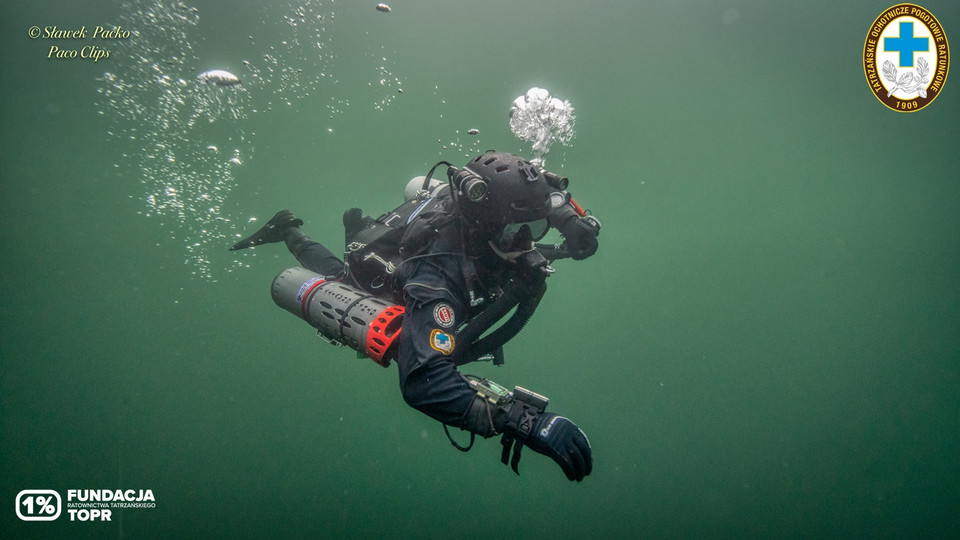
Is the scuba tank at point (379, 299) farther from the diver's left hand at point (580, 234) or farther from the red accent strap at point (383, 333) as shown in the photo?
the diver's left hand at point (580, 234)

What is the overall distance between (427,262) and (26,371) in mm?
24826

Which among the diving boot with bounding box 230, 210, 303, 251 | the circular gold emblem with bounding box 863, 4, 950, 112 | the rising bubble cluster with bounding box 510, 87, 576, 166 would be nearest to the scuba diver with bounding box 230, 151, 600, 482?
the diving boot with bounding box 230, 210, 303, 251

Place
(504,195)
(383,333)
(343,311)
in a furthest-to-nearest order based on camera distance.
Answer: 1. (343,311)
2. (383,333)
3. (504,195)

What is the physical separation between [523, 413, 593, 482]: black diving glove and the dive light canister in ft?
3.57

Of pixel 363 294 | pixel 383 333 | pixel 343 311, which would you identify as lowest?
pixel 383 333

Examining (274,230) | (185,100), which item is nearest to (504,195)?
(274,230)

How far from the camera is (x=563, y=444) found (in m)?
2.04

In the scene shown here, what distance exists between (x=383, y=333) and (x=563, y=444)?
131 centimetres

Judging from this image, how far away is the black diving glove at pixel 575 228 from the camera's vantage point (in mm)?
3006

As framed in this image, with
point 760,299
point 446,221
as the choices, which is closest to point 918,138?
point 760,299

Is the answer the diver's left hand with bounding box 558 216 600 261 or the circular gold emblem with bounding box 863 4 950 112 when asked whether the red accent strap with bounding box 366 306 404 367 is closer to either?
the diver's left hand with bounding box 558 216 600 261

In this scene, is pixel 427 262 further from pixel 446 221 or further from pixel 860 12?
pixel 860 12

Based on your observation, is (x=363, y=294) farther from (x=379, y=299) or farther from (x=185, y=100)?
(x=185, y=100)

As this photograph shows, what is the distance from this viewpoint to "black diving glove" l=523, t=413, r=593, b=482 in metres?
2.01
